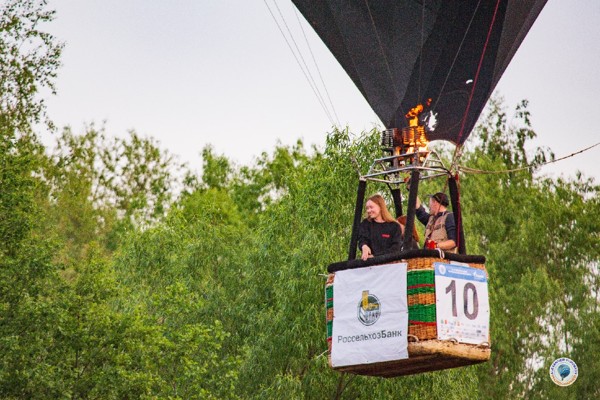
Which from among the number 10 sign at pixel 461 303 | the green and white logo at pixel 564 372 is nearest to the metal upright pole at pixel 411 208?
the number 10 sign at pixel 461 303

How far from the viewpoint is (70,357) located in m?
19.6

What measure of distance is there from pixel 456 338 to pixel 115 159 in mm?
34621

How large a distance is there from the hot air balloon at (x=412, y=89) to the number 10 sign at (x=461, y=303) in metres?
0.01

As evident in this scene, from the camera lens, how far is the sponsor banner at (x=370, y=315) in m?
10.7

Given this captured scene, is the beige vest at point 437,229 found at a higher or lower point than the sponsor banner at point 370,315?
higher

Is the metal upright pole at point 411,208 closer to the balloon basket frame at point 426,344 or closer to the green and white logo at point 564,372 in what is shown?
the balloon basket frame at point 426,344

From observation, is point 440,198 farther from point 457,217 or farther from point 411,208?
point 411,208

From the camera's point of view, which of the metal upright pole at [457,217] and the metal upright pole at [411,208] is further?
the metal upright pole at [457,217]

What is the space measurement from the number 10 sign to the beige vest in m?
0.48

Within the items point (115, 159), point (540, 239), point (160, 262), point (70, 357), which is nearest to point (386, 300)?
point (70, 357)

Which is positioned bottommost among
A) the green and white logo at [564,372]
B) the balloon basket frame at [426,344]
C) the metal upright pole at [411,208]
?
the balloon basket frame at [426,344]

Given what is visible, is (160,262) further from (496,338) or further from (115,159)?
(115,159)

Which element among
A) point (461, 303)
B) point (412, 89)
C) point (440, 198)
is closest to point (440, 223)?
point (440, 198)

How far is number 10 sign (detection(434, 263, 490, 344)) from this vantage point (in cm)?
1059
